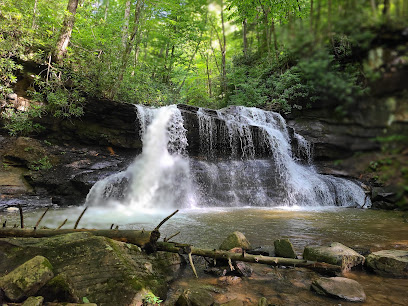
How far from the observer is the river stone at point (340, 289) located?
9.50 ft

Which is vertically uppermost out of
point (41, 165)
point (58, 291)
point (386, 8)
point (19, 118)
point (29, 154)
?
point (19, 118)

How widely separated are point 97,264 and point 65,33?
11.4 meters

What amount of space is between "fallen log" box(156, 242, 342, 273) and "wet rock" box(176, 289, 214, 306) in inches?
27.6

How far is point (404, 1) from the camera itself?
104 centimetres

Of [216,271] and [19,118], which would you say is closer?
[216,271]

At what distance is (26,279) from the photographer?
94.4 inches

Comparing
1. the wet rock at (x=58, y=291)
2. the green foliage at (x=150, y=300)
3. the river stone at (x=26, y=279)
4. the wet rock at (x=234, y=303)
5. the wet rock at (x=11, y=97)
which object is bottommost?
the wet rock at (x=234, y=303)

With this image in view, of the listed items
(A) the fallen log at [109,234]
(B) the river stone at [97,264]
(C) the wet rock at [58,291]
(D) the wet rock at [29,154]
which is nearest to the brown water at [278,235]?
(B) the river stone at [97,264]

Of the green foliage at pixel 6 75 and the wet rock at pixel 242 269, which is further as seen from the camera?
the green foliage at pixel 6 75

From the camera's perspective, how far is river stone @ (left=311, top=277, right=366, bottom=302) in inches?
114

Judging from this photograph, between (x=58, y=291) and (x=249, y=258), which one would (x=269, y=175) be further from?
(x=58, y=291)

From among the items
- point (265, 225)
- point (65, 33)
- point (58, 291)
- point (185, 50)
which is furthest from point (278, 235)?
point (185, 50)

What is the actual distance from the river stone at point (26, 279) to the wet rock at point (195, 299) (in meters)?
1.35

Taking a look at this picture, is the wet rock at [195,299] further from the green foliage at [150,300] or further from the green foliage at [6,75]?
the green foliage at [6,75]
